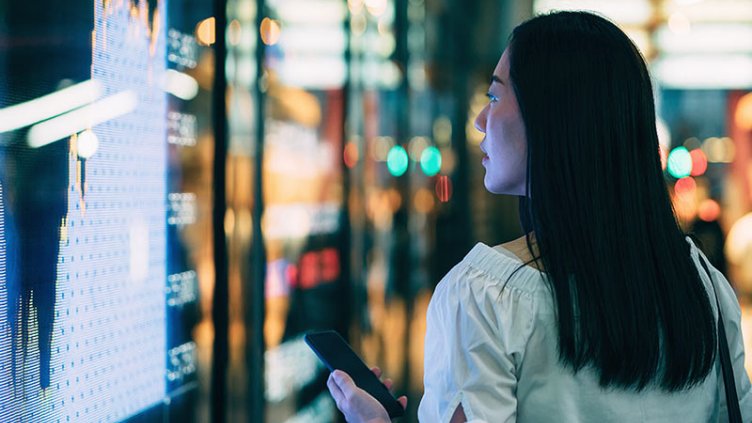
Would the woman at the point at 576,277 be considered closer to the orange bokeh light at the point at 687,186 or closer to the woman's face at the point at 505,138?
the woman's face at the point at 505,138

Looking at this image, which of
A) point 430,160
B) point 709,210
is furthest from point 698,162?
point 430,160

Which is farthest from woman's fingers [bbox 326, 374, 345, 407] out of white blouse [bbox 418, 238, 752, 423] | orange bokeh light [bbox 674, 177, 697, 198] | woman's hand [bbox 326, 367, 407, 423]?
orange bokeh light [bbox 674, 177, 697, 198]

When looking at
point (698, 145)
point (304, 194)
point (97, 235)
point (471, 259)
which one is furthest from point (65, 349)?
point (698, 145)

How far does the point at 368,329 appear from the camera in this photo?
5.71 meters

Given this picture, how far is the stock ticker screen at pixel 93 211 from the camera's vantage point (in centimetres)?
151

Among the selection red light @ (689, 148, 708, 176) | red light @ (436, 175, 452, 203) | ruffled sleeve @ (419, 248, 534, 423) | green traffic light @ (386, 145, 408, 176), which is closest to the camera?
ruffled sleeve @ (419, 248, 534, 423)

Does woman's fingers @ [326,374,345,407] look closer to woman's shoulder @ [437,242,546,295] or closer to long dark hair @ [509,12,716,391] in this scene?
woman's shoulder @ [437,242,546,295]

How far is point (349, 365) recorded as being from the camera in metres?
1.65

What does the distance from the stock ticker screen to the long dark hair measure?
0.80 m

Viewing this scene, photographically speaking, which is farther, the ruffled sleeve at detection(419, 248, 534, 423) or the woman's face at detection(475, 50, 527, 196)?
the woman's face at detection(475, 50, 527, 196)

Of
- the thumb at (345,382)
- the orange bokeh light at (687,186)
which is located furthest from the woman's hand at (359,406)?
the orange bokeh light at (687,186)

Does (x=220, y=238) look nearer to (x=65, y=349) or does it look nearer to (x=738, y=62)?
(x=65, y=349)

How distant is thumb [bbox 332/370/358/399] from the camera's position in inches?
60.9

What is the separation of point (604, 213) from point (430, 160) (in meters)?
7.98
